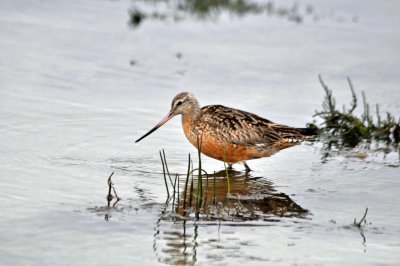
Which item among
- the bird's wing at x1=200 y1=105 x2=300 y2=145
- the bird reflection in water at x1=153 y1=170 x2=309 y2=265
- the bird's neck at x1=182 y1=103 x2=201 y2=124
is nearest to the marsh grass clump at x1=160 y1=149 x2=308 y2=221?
the bird reflection in water at x1=153 y1=170 x2=309 y2=265

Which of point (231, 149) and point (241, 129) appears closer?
point (231, 149)

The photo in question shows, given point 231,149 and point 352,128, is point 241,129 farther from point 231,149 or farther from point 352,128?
point 352,128

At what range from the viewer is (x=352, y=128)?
30.8 feet

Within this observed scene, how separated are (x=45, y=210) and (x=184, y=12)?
25.5 feet

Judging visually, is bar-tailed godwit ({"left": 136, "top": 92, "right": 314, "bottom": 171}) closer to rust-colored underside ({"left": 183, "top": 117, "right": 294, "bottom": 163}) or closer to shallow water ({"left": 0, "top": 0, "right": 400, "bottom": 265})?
rust-colored underside ({"left": 183, "top": 117, "right": 294, "bottom": 163})

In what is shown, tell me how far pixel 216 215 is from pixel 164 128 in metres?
3.02

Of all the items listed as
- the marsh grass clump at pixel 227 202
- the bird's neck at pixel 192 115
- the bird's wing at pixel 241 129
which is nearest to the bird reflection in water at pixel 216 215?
the marsh grass clump at pixel 227 202

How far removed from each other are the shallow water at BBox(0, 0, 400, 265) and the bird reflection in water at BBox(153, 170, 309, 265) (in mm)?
21

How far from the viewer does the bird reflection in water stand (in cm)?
589

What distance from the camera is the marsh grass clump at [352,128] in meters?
9.24

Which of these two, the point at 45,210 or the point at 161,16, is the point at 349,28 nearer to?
the point at 161,16

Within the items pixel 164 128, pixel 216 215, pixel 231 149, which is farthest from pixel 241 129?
pixel 216 215

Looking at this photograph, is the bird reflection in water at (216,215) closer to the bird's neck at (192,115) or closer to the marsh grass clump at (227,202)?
the marsh grass clump at (227,202)

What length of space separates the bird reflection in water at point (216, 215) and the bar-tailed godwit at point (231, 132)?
0.51 meters
